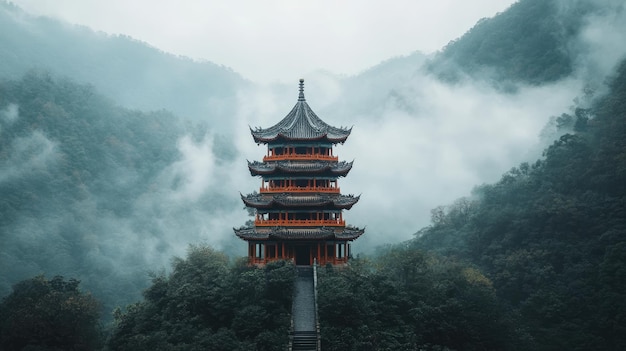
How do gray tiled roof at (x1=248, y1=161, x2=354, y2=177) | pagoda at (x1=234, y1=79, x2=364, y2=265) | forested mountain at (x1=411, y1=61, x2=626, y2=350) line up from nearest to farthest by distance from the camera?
pagoda at (x1=234, y1=79, x2=364, y2=265) → gray tiled roof at (x1=248, y1=161, x2=354, y2=177) → forested mountain at (x1=411, y1=61, x2=626, y2=350)

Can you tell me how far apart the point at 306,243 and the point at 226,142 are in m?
85.9

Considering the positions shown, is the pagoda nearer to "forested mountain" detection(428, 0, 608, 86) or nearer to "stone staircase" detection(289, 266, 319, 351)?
"stone staircase" detection(289, 266, 319, 351)

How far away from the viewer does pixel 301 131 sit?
119ft

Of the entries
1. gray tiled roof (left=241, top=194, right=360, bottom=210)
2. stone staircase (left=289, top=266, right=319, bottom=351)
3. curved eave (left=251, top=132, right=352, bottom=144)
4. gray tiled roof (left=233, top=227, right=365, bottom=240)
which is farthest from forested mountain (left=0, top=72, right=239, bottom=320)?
stone staircase (left=289, top=266, right=319, bottom=351)

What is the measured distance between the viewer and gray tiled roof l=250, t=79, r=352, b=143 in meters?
35.5

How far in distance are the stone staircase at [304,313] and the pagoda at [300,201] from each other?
1.79 m

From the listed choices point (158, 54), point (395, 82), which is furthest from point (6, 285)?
point (158, 54)

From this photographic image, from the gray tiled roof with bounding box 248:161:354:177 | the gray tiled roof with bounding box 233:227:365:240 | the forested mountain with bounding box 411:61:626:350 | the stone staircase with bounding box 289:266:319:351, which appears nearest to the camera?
the stone staircase with bounding box 289:266:319:351

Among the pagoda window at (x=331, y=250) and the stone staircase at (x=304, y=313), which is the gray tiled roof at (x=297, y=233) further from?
the stone staircase at (x=304, y=313)

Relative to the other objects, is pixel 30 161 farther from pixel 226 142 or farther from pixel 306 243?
pixel 306 243

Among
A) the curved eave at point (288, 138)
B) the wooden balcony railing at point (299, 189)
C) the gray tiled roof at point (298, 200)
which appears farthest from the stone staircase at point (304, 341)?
the curved eave at point (288, 138)

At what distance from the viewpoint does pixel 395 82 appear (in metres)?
128

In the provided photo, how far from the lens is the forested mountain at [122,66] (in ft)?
406

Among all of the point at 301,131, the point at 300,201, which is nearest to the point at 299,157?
the point at 301,131
